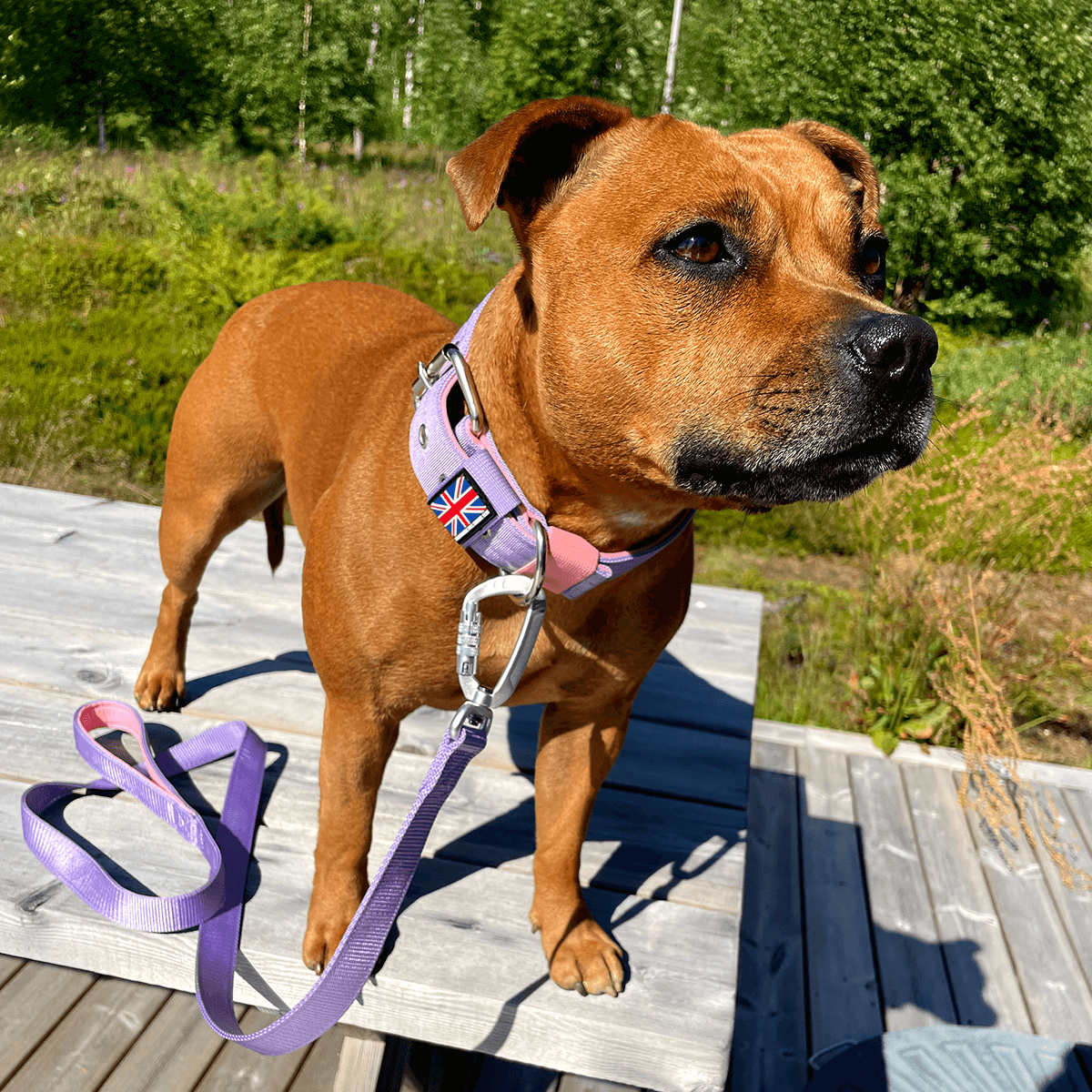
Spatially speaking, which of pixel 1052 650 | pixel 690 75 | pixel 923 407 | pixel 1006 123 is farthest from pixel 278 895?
pixel 690 75

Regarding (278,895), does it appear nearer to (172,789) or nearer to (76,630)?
(172,789)

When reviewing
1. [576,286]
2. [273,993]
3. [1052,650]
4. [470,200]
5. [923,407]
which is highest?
[470,200]

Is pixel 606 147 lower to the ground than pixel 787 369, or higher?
higher

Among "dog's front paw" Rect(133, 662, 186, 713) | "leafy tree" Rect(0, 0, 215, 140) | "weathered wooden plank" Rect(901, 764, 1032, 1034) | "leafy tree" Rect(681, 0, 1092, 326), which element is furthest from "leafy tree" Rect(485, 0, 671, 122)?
"dog's front paw" Rect(133, 662, 186, 713)

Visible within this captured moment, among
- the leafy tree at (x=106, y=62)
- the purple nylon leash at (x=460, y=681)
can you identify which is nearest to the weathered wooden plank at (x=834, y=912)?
the purple nylon leash at (x=460, y=681)

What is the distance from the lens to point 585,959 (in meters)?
2.08

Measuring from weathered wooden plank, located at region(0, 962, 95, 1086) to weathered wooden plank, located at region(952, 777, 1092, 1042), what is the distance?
9.80 ft

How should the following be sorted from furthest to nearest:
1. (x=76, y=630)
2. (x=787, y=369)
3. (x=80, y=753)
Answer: (x=76, y=630)
(x=80, y=753)
(x=787, y=369)

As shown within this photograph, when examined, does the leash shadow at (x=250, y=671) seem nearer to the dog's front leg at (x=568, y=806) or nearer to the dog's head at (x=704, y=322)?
the dog's front leg at (x=568, y=806)

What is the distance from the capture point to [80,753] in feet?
8.48

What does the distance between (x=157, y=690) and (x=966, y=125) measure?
11.1 metres

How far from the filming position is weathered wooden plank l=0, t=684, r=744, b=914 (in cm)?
243

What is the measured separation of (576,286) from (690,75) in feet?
83.4

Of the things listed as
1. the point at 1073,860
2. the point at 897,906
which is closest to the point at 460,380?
the point at 897,906
